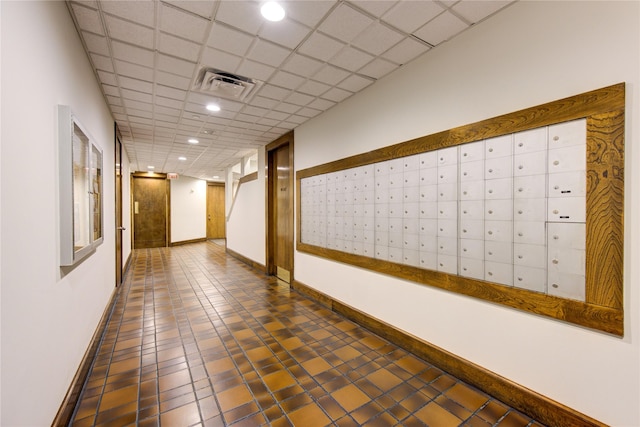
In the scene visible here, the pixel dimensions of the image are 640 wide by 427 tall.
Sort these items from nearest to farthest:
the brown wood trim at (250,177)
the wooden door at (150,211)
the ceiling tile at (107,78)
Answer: the ceiling tile at (107,78) → the brown wood trim at (250,177) → the wooden door at (150,211)

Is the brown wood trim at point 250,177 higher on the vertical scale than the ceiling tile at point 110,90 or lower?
lower

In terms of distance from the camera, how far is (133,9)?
1.85 meters

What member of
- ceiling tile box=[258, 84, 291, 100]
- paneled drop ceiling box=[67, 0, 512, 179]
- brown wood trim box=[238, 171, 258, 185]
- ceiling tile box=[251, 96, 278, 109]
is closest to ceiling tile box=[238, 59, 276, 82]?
paneled drop ceiling box=[67, 0, 512, 179]

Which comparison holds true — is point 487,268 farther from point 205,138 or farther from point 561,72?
point 205,138

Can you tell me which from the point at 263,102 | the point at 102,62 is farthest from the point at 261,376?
the point at 102,62

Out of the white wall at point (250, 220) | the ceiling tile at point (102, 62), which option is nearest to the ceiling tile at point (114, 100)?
the ceiling tile at point (102, 62)

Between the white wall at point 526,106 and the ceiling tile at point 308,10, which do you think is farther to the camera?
the ceiling tile at point 308,10

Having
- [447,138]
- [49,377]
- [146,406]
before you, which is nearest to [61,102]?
[49,377]

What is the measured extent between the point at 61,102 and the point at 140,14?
83 centimetres

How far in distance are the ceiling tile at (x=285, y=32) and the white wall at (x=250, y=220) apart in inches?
146

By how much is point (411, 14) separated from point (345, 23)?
0.48 metres

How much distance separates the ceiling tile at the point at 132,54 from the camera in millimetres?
2268

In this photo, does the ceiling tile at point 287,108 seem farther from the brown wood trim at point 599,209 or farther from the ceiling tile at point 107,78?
the brown wood trim at point 599,209

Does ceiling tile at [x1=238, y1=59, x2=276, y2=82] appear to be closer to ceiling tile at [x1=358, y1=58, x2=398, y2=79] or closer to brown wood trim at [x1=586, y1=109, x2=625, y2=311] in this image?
ceiling tile at [x1=358, y1=58, x2=398, y2=79]
